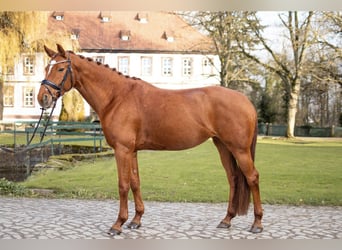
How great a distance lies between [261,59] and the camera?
4.76 m

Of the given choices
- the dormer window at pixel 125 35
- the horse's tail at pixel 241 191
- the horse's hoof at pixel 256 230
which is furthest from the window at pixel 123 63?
the horse's hoof at pixel 256 230

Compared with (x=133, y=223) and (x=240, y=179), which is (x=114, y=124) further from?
(x=240, y=179)

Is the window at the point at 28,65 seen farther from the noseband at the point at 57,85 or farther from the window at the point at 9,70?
the noseband at the point at 57,85

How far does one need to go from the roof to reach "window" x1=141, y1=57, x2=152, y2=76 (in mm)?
145

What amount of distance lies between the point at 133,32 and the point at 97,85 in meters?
1.56

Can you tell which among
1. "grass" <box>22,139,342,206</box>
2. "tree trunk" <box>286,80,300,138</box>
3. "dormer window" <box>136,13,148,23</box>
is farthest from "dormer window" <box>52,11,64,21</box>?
"tree trunk" <box>286,80,300,138</box>

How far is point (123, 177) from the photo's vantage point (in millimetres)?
3305

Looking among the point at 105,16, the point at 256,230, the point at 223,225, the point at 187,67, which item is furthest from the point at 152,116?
the point at 105,16

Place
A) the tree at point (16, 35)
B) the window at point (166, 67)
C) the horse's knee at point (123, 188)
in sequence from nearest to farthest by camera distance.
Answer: the horse's knee at point (123, 188) → the window at point (166, 67) → the tree at point (16, 35)

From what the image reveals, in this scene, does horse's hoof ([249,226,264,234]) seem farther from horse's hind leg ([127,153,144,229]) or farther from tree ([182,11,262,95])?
tree ([182,11,262,95])

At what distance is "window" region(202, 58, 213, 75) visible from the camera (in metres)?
4.73

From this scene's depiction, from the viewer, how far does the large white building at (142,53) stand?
15.5ft

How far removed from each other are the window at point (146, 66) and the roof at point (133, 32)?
145mm

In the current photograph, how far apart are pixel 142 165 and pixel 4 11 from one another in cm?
282
